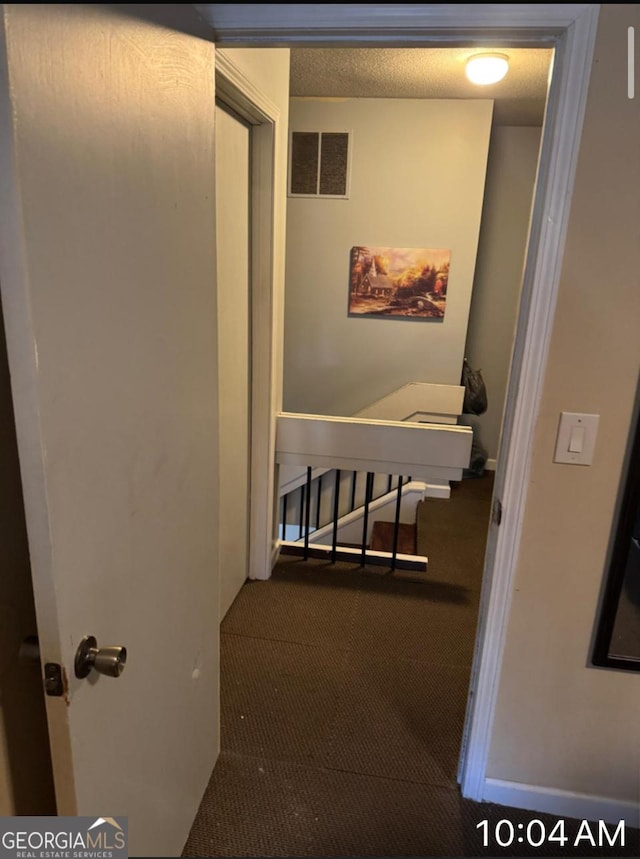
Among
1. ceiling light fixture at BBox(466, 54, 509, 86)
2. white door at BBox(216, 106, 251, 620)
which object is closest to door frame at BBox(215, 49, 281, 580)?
white door at BBox(216, 106, 251, 620)

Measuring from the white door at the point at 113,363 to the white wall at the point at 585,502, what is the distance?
0.84 m

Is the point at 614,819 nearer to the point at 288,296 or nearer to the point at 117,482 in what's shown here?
the point at 117,482

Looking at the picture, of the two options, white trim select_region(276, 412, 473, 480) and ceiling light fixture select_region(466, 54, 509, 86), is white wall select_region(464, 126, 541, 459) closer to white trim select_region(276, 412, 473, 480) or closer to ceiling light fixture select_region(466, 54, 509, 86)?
ceiling light fixture select_region(466, 54, 509, 86)

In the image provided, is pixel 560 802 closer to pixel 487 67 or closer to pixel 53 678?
pixel 53 678

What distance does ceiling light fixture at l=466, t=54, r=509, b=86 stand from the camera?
2549 millimetres

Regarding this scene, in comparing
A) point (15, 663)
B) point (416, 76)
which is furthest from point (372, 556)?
point (416, 76)

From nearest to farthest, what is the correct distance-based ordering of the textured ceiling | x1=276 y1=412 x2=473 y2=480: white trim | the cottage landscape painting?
x1=276 y1=412 x2=473 y2=480: white trim
the textured ceiling
the cottage landscape painting

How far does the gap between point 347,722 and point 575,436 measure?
127cm

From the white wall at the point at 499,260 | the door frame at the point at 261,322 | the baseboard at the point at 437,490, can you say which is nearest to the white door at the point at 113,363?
the door frame at the point at 261,322

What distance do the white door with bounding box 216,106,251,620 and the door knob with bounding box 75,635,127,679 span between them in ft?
4.12

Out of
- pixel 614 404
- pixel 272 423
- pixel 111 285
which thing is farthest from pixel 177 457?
pixel 272 423

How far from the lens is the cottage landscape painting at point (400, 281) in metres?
3.65

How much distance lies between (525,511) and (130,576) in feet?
3.15

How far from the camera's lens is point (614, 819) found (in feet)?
4.97
